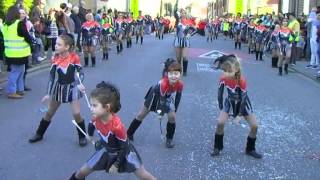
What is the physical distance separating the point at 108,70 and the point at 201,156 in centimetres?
936

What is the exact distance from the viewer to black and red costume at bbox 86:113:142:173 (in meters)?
4.97

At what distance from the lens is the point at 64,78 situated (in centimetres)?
722

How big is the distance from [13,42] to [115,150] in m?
6.64

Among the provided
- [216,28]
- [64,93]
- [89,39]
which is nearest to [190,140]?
[64,93]

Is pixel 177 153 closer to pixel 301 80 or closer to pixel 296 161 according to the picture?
pixel 296 161

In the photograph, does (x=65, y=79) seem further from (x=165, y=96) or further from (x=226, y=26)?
(x=226, y=26)

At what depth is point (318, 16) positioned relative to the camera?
61.1ft

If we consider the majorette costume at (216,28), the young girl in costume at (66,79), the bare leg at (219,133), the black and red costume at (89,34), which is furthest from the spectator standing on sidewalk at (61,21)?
the majorette costume at (216,28)

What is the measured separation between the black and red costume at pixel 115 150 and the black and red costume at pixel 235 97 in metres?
2.13

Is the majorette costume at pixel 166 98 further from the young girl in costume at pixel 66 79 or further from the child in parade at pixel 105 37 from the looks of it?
the child in parade at pixel 105 37

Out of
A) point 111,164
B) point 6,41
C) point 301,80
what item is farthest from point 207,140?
point 301,80

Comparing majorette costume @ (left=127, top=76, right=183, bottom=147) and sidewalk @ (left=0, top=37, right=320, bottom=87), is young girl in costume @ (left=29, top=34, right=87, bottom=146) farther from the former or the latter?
sidewalk @ (left=0, top=37, right=320, bottom=87)

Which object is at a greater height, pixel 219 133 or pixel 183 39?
pixel 183 39

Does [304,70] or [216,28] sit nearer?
[304,70]
